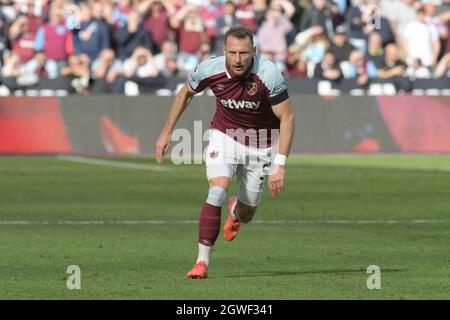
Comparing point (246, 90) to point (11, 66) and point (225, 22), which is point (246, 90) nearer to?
point (11, 66)

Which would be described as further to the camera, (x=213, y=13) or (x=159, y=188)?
(x=213, y=13)

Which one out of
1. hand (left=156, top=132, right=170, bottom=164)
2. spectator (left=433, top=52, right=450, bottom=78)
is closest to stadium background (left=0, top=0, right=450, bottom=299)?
spectator (left=433, top=52, right=450, bottom=78)

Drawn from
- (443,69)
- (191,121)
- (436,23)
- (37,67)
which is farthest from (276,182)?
(436,23)

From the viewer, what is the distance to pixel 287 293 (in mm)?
10672

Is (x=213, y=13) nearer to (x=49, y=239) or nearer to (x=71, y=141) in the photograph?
(x=71, y=141)

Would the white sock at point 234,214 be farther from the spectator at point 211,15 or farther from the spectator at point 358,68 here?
the spectator at point 211,15

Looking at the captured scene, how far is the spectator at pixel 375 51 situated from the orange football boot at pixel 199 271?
18.3 m

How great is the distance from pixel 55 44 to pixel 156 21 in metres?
2.35

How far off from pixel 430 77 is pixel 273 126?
17.1 metres

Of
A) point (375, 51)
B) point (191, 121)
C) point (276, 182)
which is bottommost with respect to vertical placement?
point (191, 121)

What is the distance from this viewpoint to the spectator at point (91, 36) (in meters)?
29.1

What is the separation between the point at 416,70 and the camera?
29.4 metres

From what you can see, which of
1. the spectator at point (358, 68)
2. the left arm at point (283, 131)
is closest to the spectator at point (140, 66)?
the spectator at point (358, 68)

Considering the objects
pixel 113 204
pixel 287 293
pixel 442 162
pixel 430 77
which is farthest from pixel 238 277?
pixel 430 77
